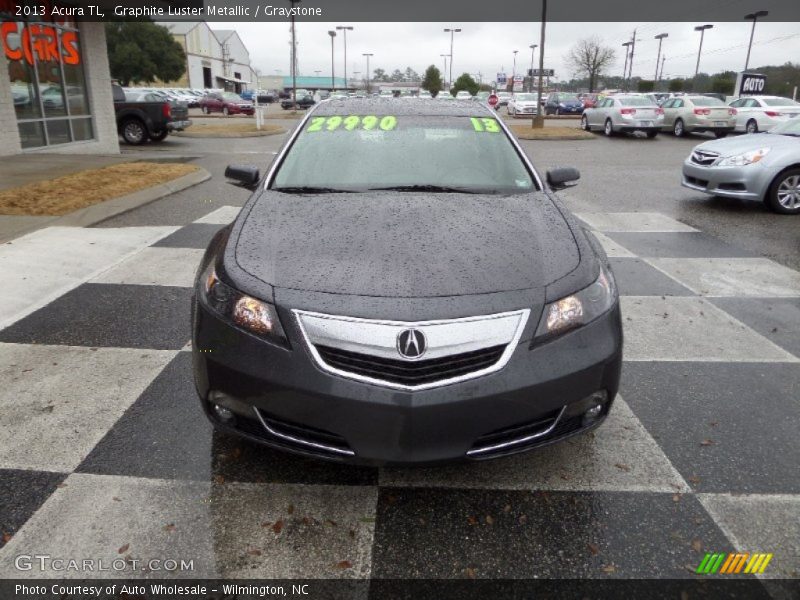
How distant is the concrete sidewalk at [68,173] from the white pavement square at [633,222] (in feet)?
21.4

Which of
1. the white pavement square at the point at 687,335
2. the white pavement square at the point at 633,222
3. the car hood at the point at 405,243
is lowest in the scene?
the white pavement square at the point at 687,335

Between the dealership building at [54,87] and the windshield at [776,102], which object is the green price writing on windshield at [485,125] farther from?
the windshield at [776,102]

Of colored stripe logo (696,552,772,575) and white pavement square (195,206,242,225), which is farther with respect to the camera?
white pavement square (195,206,242,225)

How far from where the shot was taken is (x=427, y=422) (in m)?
2.18

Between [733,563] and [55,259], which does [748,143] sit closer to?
[733,563]

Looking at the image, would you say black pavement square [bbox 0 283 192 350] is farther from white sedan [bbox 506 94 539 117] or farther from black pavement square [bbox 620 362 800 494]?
white sedan [bbox 506 94 539 117]

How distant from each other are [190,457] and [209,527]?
0.52m

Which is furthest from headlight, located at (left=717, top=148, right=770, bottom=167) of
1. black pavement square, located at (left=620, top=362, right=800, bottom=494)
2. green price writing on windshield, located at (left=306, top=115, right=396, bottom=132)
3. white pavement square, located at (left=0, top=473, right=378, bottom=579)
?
white pavement square, located at (left=0, top=473, right=378, bottom=579)

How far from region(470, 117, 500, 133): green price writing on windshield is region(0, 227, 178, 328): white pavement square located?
12.1 ft

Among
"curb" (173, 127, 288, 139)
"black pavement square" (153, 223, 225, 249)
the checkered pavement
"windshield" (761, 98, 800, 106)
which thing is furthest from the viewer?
"windshield" (761, 98, 800, 106)

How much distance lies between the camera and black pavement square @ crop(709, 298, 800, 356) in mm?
4344

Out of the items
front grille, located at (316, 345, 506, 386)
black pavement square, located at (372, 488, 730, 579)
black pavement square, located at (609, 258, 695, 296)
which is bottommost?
black pavement square, located at (372, 488, 730, 579)

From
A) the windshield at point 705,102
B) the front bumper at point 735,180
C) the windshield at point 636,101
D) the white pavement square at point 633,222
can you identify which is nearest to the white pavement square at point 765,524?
the white pavement square at point 633,222

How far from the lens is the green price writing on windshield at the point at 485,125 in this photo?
415cm
